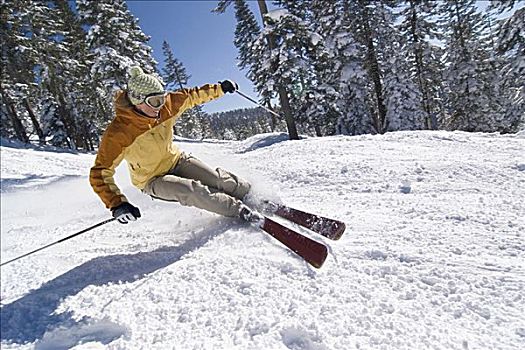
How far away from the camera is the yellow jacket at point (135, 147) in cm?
308

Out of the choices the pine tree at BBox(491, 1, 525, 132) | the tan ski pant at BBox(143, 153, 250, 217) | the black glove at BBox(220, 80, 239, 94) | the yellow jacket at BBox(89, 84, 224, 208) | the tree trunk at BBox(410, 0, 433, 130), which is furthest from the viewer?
the tree trunk at BBox(410, 0, 433, 130)

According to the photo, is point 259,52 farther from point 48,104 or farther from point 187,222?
point 48,104

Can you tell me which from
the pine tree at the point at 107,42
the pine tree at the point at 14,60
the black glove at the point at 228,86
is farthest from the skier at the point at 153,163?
the pine tree at the point at 107,42

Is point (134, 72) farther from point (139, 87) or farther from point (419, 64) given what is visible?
point (419, 64)

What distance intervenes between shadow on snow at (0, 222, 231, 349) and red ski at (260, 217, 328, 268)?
0.60 m

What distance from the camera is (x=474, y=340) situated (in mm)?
2006

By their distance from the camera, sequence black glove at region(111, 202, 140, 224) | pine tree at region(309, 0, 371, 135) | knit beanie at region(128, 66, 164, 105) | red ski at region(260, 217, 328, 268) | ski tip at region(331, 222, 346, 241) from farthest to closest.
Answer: pine tree at region(309, 0, 371, 135) < knit beanie at region(128, 66, 164, 105) < ski tip at region(331, 222, 346, 241) < black glove at region(111, 202, 140, 224) < red ski at region(260, 217, 328, 268)

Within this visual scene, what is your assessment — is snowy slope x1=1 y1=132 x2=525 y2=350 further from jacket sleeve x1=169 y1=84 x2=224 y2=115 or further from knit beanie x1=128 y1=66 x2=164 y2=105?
knit beanie x1=128 y1=66 x2=164 y2=105

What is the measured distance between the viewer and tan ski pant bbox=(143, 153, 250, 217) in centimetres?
351

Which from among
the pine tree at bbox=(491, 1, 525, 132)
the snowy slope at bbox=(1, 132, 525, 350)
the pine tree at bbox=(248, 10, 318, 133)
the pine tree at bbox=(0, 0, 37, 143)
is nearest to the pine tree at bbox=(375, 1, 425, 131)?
the pine tree at bbox=(248, 10, 318, 133)

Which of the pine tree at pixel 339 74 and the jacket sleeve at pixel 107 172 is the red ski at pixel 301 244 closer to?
the jacket sleeve at pixel 107 172

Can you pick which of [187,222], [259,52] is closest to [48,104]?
[259,52]

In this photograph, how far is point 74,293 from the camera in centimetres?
267

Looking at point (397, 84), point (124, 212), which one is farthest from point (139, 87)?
point (397, 84)
